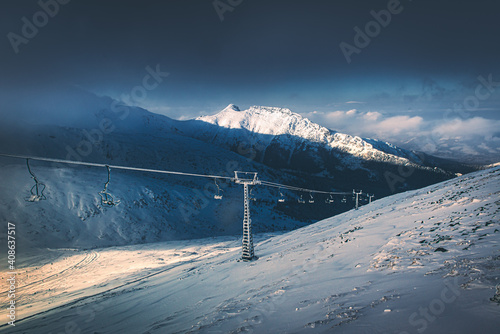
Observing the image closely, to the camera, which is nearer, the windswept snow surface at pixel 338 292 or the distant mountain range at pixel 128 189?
the windswept snow surface at pixel 338 292

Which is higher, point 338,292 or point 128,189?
point 128,189

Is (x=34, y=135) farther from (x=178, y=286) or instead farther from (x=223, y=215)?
(x=178, y=286)

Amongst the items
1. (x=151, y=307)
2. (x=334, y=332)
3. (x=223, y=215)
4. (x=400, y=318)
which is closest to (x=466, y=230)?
(x=400, y=318)

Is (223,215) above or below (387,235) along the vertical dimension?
below

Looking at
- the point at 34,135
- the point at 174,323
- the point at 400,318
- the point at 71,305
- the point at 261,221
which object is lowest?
the point at 261,221

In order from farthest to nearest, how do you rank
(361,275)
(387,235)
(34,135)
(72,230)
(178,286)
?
(34,135) → (72,230) → (178,286) → (387,235) → (361,275)

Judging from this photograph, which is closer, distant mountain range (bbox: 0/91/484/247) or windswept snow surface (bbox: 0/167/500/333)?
windswept snow surface (bbox: 0/167/500/333)

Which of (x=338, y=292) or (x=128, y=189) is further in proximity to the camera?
(x=128, y=189)

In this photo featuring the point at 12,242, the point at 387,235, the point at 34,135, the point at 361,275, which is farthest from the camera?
the point at 34,135
